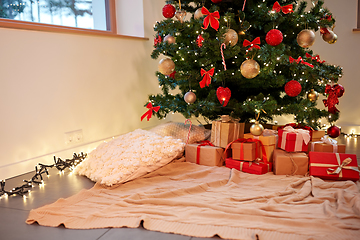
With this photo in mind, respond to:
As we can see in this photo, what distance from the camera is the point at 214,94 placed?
254 centimetres

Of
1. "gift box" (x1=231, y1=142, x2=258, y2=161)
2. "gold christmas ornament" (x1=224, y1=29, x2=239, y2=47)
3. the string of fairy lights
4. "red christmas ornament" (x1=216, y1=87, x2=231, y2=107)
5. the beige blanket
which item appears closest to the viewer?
the beige blanket

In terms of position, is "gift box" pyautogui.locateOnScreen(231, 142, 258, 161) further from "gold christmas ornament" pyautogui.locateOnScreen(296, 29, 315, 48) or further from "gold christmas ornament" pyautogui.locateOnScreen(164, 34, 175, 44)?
"gold christmas ornament" pyautogui.locateOnScreen(164, 34, 175, 44)

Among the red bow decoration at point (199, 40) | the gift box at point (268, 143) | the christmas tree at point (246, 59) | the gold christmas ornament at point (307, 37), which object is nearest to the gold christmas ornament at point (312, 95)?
the christmas tree at point (246, 59)

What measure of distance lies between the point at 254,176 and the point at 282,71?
949 mm

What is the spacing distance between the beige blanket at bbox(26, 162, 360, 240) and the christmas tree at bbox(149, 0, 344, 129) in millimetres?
634

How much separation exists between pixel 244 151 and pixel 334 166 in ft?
1.88


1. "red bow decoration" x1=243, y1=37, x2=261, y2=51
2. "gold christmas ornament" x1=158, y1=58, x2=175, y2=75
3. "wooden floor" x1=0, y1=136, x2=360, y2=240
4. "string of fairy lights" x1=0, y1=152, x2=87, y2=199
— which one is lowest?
"wooden floor" x1=0, y1=136, x2=360, y2=240

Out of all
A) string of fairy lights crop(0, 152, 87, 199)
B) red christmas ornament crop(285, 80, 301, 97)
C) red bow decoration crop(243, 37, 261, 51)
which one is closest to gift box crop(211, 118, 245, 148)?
red christmas ornament crop(285, 80, 301, 97)

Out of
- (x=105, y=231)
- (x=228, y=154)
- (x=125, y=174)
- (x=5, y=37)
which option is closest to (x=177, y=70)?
(x=228, y=154)

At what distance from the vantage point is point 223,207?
1.54 m

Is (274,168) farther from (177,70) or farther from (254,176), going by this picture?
(177,70)

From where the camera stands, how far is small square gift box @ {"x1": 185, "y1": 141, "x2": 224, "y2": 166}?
7.58ft

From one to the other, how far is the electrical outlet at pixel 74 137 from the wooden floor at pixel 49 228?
43 cm

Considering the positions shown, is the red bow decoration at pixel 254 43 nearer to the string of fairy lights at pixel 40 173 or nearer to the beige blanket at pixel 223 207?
the beige blanket at pixel 223 207
